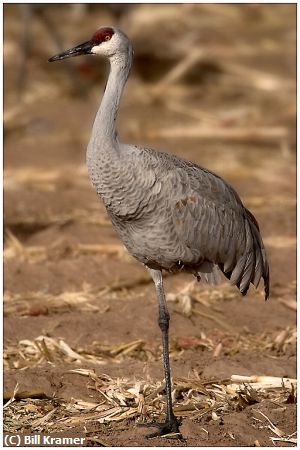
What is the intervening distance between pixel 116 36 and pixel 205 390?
2.03 meters

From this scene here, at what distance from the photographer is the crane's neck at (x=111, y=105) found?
5395 millimetres

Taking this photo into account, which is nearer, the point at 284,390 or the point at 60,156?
the point at 284,390

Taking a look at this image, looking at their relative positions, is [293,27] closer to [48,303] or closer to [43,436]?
[48,303]

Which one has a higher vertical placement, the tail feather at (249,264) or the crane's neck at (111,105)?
the crane's neck at (111,105)

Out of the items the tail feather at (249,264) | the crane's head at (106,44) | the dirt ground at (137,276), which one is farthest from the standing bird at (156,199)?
the dirt ground at (137,276)

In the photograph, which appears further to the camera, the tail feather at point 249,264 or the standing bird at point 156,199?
the tail feather at point 249,264

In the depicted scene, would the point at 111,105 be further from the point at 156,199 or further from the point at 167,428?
the point at 167,428

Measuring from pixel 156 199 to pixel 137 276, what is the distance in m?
2.81

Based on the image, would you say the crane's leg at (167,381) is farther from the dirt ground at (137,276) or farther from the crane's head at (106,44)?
the crane's head at (106,44)

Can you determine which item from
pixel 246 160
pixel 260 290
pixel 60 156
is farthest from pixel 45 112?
pixel 260 290

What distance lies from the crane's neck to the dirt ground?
4.76 ft

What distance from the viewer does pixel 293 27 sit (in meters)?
19.4

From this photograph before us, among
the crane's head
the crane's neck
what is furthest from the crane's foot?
the crane's head

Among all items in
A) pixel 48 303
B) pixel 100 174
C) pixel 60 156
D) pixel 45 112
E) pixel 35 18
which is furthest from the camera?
pixel 35 18
